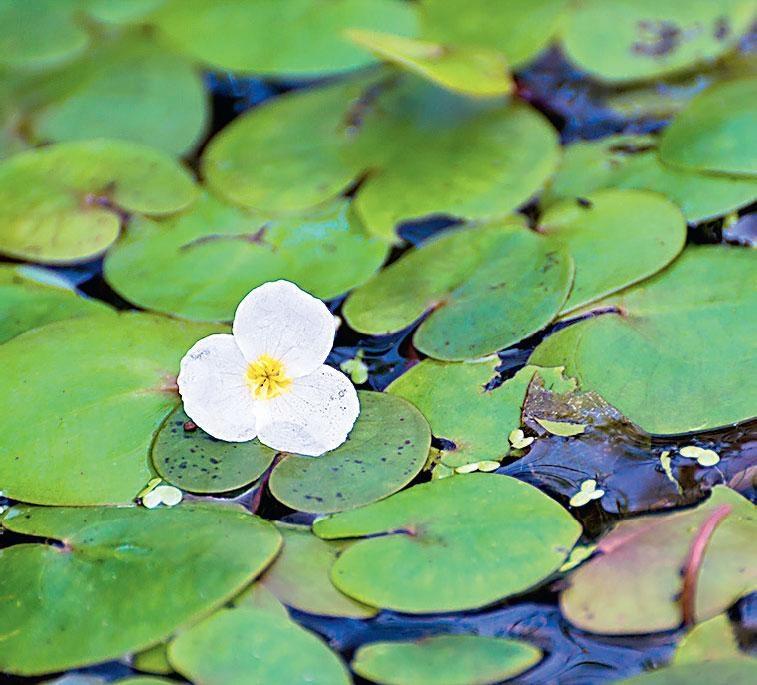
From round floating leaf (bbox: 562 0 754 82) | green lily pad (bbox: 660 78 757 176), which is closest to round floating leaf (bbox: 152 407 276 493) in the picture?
green lily pad (bbox: 660 78 757 176)

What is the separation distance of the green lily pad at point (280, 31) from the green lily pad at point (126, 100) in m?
0.10

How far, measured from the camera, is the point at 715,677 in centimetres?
129

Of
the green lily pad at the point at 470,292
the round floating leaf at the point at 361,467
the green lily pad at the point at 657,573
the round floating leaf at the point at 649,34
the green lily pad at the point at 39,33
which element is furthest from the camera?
the green lily pad at the point at 39,33

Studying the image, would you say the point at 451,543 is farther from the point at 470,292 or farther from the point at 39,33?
the point at 39,33

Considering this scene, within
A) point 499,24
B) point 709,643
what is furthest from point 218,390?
point 499,24

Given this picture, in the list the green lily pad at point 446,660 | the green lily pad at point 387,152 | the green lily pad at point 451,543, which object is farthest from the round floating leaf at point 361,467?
the green lily pad at point 387,152

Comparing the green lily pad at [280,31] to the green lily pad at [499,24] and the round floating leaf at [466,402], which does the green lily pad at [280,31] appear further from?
the round floating leaf at [466,402]

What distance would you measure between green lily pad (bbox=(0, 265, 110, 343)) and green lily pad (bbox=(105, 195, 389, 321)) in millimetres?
99

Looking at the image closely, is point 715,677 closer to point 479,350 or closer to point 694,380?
point 694,380

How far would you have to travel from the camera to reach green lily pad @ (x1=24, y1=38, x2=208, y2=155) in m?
2.53

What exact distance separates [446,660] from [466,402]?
53 centimetres

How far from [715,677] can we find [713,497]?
352mm

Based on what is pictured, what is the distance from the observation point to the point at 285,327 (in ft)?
5.36

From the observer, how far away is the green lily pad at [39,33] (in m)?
2.71
